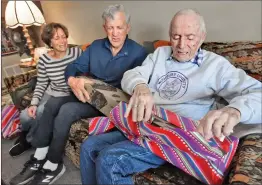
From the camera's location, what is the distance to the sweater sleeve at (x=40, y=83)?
1.70 meters

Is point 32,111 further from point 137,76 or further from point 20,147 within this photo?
point 137,76

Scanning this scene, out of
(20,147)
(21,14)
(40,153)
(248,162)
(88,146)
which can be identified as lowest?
(20,147)

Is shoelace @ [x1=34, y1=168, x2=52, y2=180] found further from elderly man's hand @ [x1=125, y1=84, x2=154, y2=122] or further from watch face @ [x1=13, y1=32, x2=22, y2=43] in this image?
watch face @ [x1=13, y1=32, x2=22, y2=43]

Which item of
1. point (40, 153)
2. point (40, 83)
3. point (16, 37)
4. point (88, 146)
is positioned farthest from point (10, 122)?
point (16, 37)

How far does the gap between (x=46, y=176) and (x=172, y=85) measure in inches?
39.3

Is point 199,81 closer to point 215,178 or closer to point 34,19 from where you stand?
point 215,178

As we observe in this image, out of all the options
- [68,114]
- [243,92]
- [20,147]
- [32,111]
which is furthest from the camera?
[20,147]

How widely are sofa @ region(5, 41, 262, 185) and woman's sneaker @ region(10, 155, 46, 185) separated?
0.68ft

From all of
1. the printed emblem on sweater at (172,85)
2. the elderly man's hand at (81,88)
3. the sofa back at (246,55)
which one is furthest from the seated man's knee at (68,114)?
the sofa back at (246,55)

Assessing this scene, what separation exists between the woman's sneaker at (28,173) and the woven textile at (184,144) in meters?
0.86

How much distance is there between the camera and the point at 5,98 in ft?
9.98

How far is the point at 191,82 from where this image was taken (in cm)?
105

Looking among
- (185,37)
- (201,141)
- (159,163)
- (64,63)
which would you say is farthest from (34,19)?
(201,141)

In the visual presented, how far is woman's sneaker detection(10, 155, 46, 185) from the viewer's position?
1.47 m
